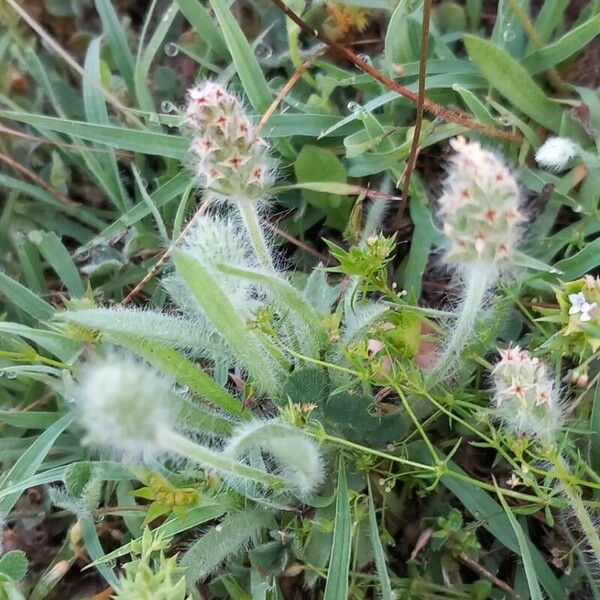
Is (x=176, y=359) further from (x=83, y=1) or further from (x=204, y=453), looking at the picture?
(x=83, y=1)

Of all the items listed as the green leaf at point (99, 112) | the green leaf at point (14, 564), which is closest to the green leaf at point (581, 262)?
the green leaf at point (99, 112)

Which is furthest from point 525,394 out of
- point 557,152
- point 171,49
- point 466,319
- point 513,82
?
point 171,49

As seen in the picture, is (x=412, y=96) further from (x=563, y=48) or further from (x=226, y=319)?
(x=226, y=319)

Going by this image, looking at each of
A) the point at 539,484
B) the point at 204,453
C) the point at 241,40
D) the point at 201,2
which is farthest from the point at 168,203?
the point at 539,484

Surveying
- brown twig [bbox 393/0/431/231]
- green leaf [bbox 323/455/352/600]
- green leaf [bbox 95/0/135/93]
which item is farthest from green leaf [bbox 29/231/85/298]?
green leaf [bbox 323/455/352/600]

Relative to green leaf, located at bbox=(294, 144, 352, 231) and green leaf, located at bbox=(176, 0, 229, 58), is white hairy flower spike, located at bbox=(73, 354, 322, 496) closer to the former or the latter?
green leaf, located at bbox=(294, 144, 352, 231)

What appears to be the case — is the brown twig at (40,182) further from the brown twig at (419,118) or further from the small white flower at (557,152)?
the small white flower at (557,152)

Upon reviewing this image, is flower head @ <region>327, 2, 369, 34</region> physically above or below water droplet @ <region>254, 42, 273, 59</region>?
above
